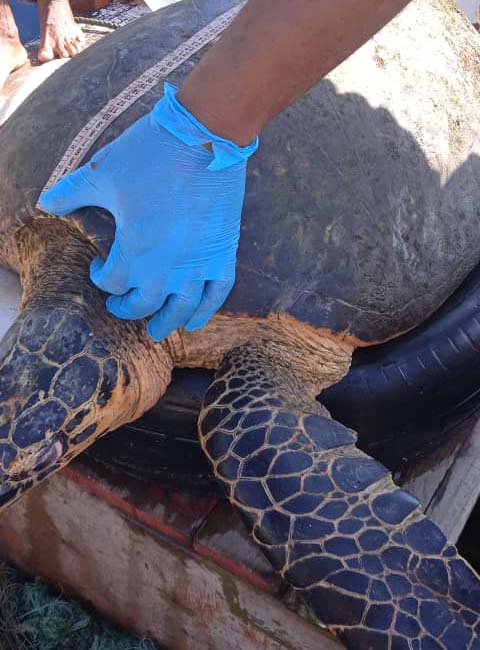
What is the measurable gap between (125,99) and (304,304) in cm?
65

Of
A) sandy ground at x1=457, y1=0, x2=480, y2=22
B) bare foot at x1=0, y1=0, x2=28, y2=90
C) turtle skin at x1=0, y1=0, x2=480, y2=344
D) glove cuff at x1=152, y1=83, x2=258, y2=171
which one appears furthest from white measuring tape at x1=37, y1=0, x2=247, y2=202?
sandy ground at x1=457, y1=0, x2=480, y2=22

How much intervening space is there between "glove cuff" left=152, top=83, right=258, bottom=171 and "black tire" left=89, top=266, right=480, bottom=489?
21.0 inches

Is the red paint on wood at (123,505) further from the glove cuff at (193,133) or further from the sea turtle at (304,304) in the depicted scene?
the glove cuff at (193,133)

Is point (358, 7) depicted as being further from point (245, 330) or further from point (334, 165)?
point (245, 330)

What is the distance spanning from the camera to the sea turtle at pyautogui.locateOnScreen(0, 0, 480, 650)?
1.16 meters

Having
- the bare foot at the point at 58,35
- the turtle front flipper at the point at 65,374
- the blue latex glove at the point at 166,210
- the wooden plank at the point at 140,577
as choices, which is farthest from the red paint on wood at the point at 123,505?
the bare foot at the point at 58,35

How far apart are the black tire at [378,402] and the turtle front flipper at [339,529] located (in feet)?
0.49

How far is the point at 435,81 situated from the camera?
1.78 meters

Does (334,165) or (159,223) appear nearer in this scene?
(159,223)

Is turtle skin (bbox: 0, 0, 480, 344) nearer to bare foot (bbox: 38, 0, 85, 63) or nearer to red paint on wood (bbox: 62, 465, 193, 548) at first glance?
red paint on wood (bbox: 62, 465, 193, 548)

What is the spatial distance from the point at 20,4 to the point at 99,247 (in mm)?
4438

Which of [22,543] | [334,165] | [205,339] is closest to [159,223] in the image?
[205,339]

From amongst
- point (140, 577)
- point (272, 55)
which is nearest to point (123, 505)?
point (140, 577)

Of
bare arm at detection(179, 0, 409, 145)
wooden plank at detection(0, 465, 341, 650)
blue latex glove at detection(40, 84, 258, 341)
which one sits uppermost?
bare arm at detection(179, 0, 409, 145)
